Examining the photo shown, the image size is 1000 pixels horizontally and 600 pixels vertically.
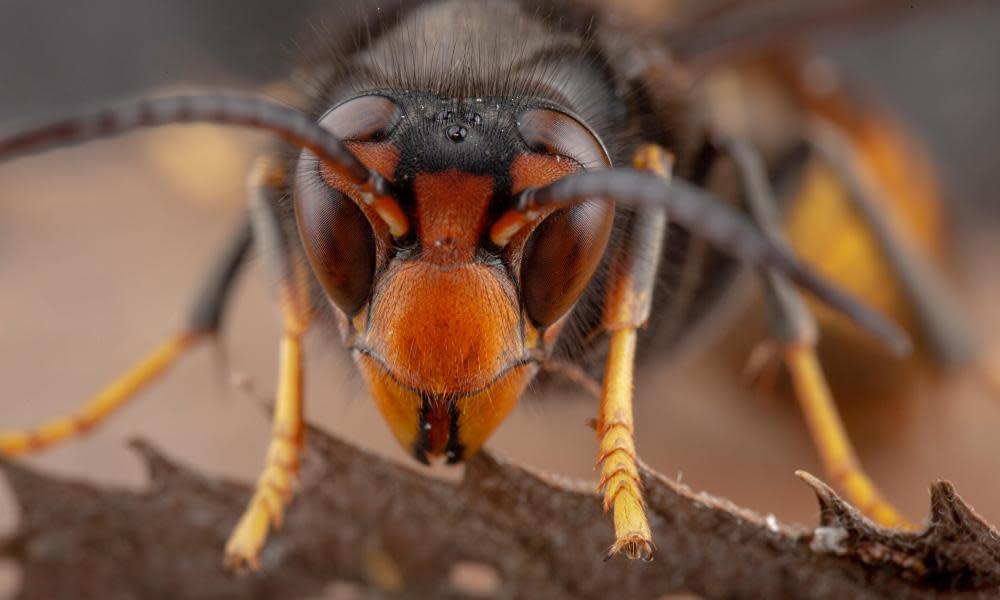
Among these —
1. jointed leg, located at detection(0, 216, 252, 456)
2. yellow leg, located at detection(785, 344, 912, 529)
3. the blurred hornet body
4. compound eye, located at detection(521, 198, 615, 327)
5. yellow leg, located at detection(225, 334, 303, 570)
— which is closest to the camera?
the blurred hornet body

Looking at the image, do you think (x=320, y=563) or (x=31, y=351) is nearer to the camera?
(x=320, y=563)

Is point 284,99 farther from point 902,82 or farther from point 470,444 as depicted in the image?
point 902,82

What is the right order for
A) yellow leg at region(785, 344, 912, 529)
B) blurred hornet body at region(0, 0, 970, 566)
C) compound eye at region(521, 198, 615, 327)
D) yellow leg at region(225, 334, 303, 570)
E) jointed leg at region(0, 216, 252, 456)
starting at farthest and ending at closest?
jointed leg at region(0, 216, 252, 456) → yellow leg at region(785, 344, 912, 529) → yellow leg at region(225, 334, 303, 570) → compound eye at region(521, 198, 615, 327) → blurred hornet body at region(0, 0, 970, 566)

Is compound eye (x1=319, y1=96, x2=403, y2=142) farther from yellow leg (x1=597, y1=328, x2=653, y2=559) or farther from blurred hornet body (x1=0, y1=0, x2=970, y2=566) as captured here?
yellow leg (x1=597, y1=328, x2=653, y2=559)

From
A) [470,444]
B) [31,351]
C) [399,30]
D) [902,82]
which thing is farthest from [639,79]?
[902,82]

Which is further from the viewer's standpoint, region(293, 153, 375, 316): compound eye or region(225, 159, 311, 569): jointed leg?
region(225, 159, 311, 569): jointed leg

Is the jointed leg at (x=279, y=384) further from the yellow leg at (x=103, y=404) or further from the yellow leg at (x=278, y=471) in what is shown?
the yellow leg at (x=103, y=404)

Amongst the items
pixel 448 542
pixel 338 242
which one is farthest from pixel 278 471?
pixel 338 242

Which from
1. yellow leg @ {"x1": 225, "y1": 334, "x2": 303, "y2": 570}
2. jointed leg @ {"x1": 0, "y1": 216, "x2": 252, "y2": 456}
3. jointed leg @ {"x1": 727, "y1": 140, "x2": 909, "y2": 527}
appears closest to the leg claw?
yellow leg @ {"x1": 225, "y1": 334, "x2": 303, "y2": 570}
